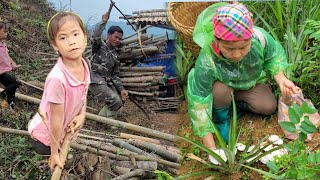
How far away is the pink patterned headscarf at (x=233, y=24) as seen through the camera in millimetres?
2281

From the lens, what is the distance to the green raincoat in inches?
103

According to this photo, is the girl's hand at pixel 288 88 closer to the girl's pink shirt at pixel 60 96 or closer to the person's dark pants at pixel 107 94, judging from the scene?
the girl's pink shirt at pixel 60 96

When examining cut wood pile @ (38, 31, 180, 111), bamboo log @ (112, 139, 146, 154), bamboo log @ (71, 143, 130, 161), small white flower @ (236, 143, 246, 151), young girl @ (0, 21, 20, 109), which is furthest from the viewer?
cut wood pile @ (38, 31, 180, 111)

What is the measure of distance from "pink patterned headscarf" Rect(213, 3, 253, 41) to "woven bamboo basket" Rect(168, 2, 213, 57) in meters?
0.91

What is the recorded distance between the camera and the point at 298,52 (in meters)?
3.00

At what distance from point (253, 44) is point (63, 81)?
1.26m

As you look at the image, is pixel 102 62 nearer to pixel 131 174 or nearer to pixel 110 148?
pixel 110 148

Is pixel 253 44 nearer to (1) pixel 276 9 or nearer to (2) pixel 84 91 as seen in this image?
(1) pixel 276 9

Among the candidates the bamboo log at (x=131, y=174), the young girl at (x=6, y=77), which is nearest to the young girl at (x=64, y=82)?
the bamboo log at (x=131, y=174)

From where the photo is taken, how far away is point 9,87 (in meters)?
4.86

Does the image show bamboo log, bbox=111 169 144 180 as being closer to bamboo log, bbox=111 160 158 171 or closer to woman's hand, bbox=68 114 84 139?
bamboo log, bbox=111 160 158 171

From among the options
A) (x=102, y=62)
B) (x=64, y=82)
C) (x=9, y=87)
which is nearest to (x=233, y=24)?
(x=64, y=82)

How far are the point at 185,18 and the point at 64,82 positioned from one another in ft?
6.68

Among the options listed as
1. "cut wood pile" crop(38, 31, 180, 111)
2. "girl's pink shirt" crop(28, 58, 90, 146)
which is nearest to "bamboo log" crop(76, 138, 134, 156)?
"girl's pink shirt" crop(28, 58, 90, 146)
